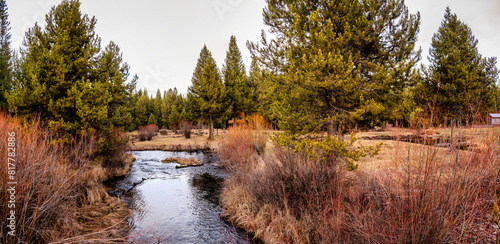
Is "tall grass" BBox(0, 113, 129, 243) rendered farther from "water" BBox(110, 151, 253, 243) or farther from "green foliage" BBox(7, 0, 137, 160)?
"green foliage" BBox(7, 0, 137, 160)

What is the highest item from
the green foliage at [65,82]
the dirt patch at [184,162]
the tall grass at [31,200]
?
the green foliage at [65,82]

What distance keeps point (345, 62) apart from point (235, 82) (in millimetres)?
21389

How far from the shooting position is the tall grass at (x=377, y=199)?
2605mm

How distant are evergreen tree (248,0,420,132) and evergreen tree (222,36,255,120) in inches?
759

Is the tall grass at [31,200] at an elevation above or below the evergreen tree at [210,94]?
below

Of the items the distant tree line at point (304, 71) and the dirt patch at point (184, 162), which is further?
the dirt patch at point (184, 162)

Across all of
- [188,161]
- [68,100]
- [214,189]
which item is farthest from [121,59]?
[214,189]

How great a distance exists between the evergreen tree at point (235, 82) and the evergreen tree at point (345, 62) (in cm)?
1929

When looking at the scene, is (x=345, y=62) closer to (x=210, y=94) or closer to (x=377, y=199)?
(x=377, y=199)

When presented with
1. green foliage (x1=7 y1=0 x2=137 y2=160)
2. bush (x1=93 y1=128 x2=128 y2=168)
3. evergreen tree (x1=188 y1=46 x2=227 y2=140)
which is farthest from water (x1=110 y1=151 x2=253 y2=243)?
evergreen tree (x1=188 y1=46 x2=227 y2=140)

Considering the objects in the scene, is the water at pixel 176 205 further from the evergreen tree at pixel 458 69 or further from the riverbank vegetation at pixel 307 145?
the evergreen tree at pixel 458 69

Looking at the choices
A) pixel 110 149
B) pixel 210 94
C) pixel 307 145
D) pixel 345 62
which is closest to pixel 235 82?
pixel 210 94

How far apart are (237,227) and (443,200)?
14.4 ft

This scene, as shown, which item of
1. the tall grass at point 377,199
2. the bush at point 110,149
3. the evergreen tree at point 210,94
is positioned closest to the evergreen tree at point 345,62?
the tall grass at point 377,199
